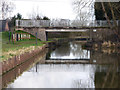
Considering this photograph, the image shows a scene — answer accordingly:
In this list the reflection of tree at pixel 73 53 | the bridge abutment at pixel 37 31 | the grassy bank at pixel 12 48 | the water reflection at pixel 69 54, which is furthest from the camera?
the bridge abutment at pixel 37 31

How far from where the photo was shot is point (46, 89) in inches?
276

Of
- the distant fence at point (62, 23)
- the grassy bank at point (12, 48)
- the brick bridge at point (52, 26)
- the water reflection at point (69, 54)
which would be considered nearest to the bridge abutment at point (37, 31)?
the brick bridge at point (52, 26)

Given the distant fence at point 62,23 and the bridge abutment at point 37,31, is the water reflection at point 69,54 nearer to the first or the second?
the bridge abutment at point 37,31

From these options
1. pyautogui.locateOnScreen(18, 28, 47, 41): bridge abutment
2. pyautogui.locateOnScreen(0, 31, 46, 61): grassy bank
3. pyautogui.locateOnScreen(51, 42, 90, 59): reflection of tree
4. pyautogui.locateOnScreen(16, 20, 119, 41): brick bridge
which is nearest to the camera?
pyautogui.locateOnScreen(0, 31, 46, 61): grassy bank

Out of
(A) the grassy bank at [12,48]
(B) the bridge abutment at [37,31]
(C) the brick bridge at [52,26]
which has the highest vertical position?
(C) the brick bridge at [52,26]

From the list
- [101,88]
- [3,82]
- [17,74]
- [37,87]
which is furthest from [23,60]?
[101,88]

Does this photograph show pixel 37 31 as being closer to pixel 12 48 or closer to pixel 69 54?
pixel 69 54

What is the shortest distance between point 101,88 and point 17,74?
4.73m

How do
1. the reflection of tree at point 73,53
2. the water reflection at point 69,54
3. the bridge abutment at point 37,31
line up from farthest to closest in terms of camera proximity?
1. the bridge abutment at point 37,31
2. the reflection of tree at point 73,53
3. the water reflection at point 69,54

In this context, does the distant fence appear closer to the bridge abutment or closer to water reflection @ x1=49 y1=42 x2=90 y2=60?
the bridge abutment

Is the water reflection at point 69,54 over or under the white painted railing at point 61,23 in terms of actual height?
under

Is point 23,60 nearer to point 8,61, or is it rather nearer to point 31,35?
point 8,61

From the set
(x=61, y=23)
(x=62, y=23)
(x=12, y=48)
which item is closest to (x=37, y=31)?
(x=61, y=23)

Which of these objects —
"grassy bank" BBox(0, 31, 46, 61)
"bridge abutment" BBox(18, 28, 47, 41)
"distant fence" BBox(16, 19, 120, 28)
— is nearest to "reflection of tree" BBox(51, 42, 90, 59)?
"grassy bank" BBox(0, 31, 46, 61)
